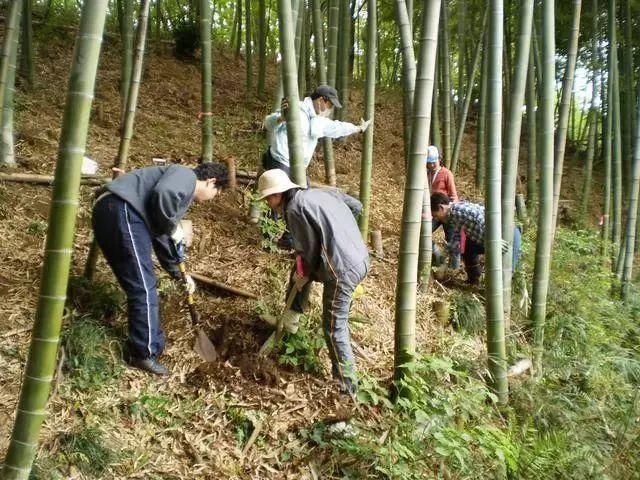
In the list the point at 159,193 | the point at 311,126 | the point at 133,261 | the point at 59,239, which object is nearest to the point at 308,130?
the point at 311,126

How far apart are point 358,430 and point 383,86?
1072 centimetres

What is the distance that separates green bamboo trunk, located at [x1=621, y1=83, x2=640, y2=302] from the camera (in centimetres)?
537

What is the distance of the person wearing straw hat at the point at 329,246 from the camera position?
2.91 meters

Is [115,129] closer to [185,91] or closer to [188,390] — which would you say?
[185,91]

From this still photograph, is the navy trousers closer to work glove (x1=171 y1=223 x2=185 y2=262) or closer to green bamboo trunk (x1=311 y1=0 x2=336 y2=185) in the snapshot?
work glove (x1=171 y1=223 x2=185 y2=262)

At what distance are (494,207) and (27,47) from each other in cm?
658

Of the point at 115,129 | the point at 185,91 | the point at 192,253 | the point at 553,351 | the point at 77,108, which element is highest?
the point at 185,91

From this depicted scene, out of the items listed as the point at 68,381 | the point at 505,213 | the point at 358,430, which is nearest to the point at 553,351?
the point at 505,213

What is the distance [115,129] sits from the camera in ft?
21.0

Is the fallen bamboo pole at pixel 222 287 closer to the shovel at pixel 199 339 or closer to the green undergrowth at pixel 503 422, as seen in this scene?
the shovel at pixel 199 339

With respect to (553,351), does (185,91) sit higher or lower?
higher

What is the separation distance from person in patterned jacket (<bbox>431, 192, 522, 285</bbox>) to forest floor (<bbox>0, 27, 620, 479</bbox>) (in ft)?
2.32

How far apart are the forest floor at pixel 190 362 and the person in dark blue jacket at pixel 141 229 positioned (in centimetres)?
21

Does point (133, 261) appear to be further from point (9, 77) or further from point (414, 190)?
point (9, 77)
